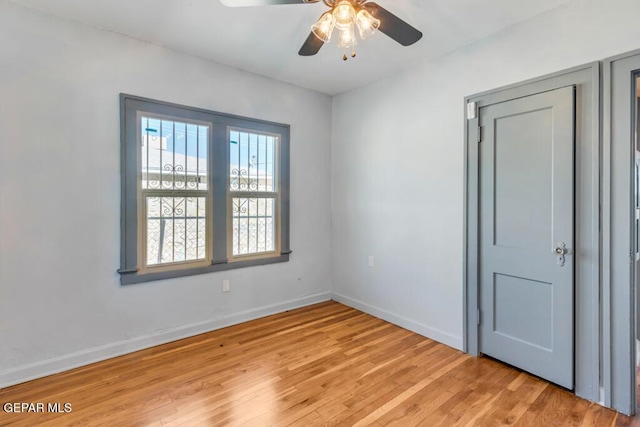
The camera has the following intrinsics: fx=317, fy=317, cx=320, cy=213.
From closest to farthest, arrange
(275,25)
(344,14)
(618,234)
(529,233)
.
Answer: (344,14), (618,234), (529,233), (275,25)

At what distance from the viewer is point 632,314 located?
6.44 feet

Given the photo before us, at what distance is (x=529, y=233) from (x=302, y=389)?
6.64ft

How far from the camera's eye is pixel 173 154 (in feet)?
9.78

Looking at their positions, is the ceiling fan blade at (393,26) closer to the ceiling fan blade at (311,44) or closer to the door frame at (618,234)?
the ceiling fan blade at (311,44)

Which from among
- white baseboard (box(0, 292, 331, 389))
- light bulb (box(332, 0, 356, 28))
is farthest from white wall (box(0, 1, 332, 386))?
light bulb (box(332, 0, 356, 28))

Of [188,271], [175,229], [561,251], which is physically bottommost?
[188,271]

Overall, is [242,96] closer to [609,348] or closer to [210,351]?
[210,351]

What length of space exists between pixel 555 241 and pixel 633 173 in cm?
59

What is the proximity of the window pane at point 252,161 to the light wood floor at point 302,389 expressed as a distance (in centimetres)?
161

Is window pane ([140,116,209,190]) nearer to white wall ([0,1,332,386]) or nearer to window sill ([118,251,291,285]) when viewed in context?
white wall ([0,1,332,386])

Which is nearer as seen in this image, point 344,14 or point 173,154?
point 344,14

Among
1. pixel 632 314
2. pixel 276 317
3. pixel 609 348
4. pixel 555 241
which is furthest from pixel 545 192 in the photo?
pixel 276 317

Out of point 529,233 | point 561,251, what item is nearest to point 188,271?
point 529,233

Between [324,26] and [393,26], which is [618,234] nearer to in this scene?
[393,26]
